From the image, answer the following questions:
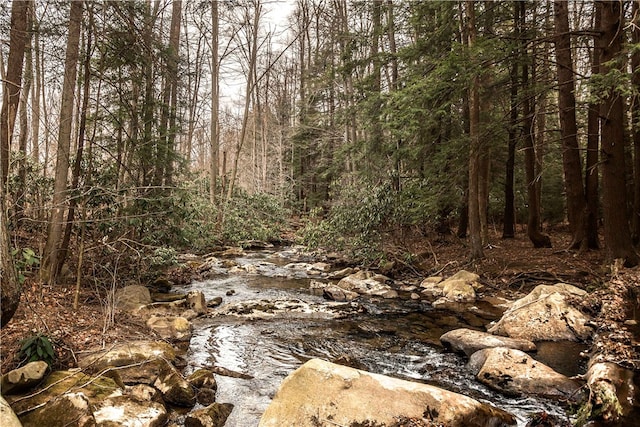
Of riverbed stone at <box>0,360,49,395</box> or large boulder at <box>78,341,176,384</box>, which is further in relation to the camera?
large boulder at <box>78,341,176,384</box>

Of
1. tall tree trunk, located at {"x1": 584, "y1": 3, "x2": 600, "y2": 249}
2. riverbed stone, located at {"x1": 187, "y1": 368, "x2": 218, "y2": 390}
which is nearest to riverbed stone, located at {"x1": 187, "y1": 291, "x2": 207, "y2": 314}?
riverbed stone, located at {"x1": 187, "y1": 368, "x2": 218, "y2": 390}

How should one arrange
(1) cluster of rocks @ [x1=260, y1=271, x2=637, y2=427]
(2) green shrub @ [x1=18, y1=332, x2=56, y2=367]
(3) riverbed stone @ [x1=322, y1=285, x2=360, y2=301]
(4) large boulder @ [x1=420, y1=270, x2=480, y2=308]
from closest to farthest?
(1) cluster of rocks @ [x1=260, y1=271, x2=637, y2=427]
(2) green shrub @ [x1=18, y1=332, x2=56, y2=367]
(4) large boulder @ [x1=420, y1=270, x2=480, y2=308]
(3) riverbed stone @ [x1=322, y1=285, x2=360, y2=301]

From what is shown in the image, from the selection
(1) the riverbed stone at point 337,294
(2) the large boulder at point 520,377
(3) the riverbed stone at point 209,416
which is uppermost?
(1) the riverbed stone at point 337,294

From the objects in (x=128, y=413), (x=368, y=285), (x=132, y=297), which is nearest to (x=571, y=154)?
(x=368, y=285)

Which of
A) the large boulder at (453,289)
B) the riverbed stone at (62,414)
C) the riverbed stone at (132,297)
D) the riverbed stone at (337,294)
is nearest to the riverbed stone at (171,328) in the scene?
the riverbed stone at (132,297)

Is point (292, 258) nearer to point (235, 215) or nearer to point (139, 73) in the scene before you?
point (235, 215)

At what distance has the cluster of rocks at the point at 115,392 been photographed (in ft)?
12.2

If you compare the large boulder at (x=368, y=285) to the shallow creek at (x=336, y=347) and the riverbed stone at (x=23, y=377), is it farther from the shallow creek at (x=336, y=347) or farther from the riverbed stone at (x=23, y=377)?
the riverbed stone at (x=23, y=377)

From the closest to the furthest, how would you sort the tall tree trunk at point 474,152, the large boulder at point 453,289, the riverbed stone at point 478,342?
the riverbed stone at point 478,342 → the large boulder at point 453,289 → the tall tree trunk at point 474,152

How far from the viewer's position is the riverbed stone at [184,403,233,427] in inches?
164

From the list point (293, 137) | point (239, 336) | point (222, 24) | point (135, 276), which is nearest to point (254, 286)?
point (135, 276)

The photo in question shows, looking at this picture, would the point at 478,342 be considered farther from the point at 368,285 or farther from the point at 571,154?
the point at 571,154

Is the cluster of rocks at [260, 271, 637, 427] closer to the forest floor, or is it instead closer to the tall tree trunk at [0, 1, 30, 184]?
the forest floor

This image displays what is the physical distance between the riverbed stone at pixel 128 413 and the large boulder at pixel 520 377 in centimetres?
383
